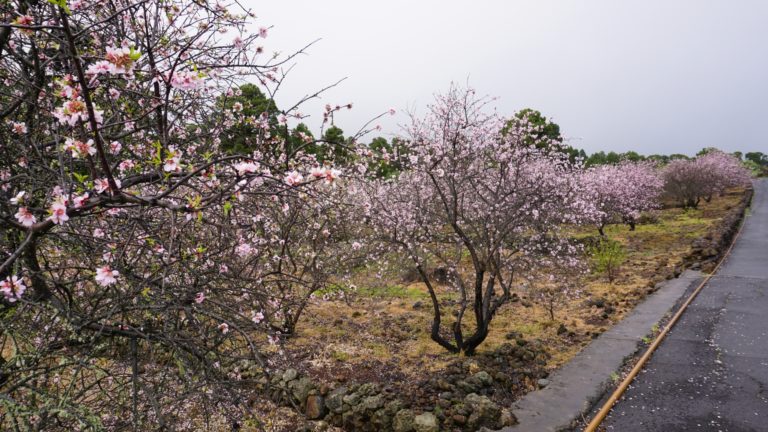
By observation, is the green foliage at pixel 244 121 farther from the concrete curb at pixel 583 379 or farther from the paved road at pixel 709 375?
the paved road at pixel 709 375

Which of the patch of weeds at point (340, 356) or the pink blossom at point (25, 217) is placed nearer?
the pink blossom at point (25, 217)

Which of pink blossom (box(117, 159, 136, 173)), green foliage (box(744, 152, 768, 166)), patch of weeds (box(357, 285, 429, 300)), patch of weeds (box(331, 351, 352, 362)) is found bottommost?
patch of weeds (box(331, 351, 352, 362))

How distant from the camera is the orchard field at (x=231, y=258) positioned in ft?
8.41

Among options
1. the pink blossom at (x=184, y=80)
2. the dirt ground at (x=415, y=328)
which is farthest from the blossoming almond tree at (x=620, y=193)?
the pink blossom at (x=184, y=80)

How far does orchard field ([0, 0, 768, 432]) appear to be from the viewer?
2562 millimetres

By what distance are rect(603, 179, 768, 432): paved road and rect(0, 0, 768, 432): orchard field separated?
1.38m

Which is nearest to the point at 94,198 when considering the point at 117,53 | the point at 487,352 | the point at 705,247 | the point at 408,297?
the point at 117,53

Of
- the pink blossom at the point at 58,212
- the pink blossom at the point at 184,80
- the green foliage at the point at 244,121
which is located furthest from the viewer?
the green foliage at the point at 244,121

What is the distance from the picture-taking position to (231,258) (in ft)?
13.8

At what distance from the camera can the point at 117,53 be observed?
1956 millimetres

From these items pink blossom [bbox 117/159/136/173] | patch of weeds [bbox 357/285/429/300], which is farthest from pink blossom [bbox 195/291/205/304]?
patch of weeds [bbox 357/285/429/300]

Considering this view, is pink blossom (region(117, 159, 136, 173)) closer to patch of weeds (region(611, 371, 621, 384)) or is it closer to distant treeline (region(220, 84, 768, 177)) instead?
distant treeline (region(220, 84, 768, 177))

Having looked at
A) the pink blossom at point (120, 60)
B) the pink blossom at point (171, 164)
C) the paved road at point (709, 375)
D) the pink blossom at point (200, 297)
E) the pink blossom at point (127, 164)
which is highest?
the pink blossom at point (120, 60)

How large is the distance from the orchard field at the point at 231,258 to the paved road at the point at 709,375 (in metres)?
1.38
